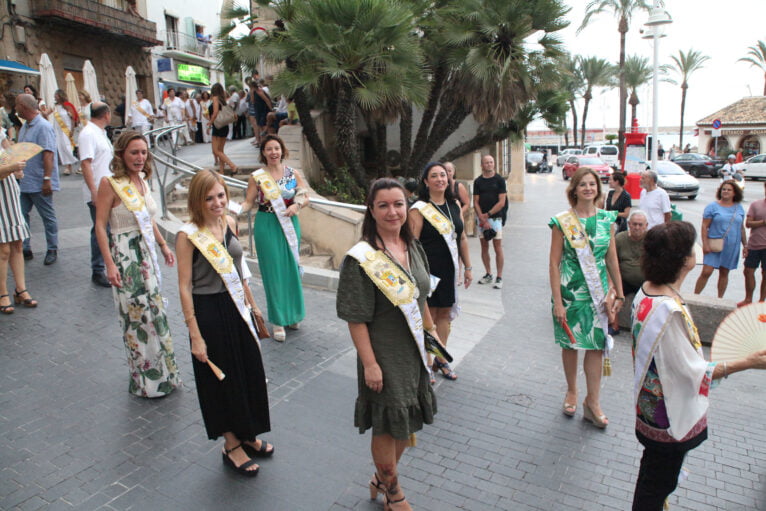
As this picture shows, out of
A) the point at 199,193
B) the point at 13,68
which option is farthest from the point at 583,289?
the point at 13,68

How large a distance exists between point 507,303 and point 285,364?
3669 mm

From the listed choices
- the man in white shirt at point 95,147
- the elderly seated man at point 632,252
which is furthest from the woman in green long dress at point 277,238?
the elderly seated man at point 632,252

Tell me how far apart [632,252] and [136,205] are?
5.21 metres

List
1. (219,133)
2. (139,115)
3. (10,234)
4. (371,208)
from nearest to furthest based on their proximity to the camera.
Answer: (371,208) → (10,234) → (219,133) → (139,115)

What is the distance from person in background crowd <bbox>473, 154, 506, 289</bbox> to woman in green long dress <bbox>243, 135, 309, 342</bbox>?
12.0ft

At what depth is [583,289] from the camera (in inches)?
161

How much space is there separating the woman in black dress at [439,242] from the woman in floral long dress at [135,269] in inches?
82.5

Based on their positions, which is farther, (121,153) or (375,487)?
A: (121,153)

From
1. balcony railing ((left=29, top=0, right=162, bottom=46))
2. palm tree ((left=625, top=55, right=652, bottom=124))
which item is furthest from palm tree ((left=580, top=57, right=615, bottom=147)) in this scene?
balcony railing ((left=29, top=0, right=162, bottom=46))

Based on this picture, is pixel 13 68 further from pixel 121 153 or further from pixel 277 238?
pixel 121 153

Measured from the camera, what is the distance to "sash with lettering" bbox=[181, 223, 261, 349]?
330 cm

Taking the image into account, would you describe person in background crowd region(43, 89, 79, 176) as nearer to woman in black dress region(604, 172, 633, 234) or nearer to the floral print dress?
the floral print dress

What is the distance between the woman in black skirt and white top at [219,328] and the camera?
3307mm

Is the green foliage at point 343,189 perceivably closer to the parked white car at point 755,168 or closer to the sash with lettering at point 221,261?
the sash with lettering at point 221,261
